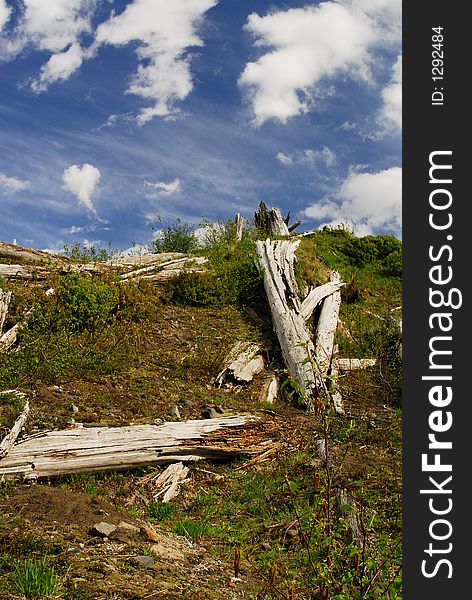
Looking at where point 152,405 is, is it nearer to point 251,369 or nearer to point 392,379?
point 251,369

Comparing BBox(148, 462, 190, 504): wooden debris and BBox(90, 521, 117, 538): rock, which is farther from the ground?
BBox(148, 462, 190, 504): wooden debris

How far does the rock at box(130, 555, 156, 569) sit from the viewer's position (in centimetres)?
480

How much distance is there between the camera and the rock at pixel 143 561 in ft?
15.8

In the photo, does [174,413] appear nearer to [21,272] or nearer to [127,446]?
[127,446]

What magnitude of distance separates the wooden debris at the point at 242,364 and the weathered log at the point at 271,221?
1299 centimetres

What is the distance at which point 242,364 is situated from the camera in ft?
39.1

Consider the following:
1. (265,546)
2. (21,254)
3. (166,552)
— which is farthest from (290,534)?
(21,254)

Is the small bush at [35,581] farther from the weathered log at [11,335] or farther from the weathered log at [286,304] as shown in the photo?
the weathered log at [11,335]

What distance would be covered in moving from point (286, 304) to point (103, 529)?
9.42 meters

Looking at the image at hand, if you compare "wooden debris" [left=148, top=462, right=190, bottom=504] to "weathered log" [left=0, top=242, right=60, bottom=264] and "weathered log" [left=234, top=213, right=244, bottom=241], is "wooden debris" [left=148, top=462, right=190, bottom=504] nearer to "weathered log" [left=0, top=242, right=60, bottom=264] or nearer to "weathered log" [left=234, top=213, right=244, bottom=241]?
"weathered log" [left=0, top=242, right=60, bottom=264]

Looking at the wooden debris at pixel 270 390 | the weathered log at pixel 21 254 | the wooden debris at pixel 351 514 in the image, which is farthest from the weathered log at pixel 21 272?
the wooden debris at pixel 351 514

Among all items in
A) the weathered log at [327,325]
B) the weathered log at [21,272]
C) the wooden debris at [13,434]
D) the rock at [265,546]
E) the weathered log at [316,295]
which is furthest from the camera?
the weathered log at [316,295]

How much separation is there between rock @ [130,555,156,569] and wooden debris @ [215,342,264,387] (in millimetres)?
6326

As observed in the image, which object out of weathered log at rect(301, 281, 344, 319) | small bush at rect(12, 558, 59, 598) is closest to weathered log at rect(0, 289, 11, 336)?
weathered log at rect(301, 281, 344, 319)
